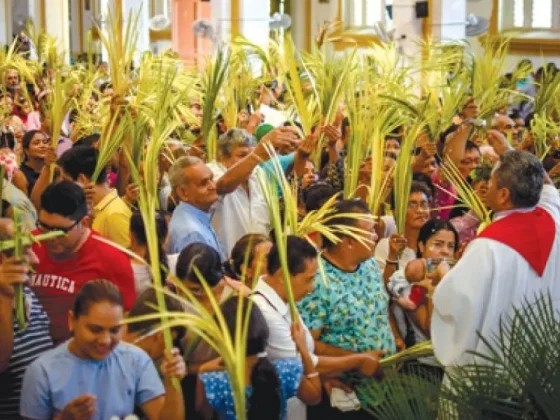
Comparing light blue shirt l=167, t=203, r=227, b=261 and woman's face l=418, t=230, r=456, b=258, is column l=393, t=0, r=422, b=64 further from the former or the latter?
woman's face l=418, t=230, r=456, b=258

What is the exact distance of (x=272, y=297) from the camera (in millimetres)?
5289

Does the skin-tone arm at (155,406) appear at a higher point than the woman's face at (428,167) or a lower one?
lower

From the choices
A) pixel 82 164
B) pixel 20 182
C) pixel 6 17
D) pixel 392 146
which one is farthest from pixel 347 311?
pixel 6 17

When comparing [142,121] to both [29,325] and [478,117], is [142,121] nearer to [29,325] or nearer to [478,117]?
[478,117]

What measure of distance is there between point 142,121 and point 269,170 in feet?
5.55

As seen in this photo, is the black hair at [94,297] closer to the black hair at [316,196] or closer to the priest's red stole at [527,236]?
the priest's red stole at [527,236]

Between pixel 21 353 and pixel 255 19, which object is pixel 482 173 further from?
pixel 255 19

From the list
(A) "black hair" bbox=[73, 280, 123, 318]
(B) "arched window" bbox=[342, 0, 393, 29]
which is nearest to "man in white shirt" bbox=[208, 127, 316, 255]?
(A) "black hair" bbox=[73, 280, 123, 318]

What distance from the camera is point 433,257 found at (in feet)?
21.2

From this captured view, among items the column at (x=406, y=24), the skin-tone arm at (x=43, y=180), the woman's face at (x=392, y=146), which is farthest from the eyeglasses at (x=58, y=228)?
the column at (x=406, y=24)

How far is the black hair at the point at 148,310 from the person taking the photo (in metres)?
4.99

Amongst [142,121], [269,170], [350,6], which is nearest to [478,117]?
[142,121]

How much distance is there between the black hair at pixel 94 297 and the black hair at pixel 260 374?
386 mm

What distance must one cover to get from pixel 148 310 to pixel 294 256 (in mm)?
647
